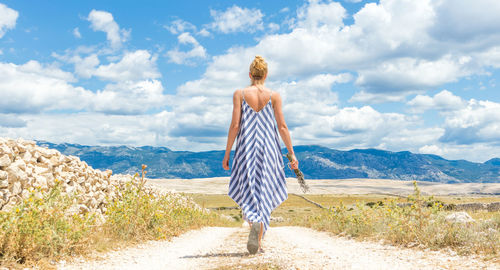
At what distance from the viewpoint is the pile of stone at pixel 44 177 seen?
1002cm

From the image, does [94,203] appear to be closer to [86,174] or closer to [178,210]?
[86,174]

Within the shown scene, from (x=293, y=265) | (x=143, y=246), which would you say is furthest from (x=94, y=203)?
(x=293, y=265)

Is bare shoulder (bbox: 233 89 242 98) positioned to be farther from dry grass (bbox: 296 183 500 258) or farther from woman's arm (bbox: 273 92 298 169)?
dry grass (bbox: 296 183 500 258)

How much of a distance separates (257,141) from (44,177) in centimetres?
745

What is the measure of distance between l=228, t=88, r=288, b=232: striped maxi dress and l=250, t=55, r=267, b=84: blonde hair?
521 millimetres

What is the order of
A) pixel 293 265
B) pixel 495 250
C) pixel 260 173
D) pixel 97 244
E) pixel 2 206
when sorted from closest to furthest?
pixel 293 265, pixel 495 250, pixel 260 173, pixel 97 244, pixel 2 206

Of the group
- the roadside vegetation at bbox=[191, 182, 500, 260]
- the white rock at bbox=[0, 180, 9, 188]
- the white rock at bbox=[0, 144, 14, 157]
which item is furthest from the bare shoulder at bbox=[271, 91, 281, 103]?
the white rock at bbox=[0, 144, 14, 157]

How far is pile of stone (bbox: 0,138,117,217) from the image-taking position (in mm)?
10023

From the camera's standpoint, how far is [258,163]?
24.2ft

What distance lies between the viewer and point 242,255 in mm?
7469

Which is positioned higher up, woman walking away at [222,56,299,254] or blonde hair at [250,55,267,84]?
blonde hair at [250,55,267,84]

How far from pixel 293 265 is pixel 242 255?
1.62 meters

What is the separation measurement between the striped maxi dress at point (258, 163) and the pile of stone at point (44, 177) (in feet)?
11.8

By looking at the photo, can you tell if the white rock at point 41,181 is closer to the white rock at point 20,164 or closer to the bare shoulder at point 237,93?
the white rock at point 20,164
